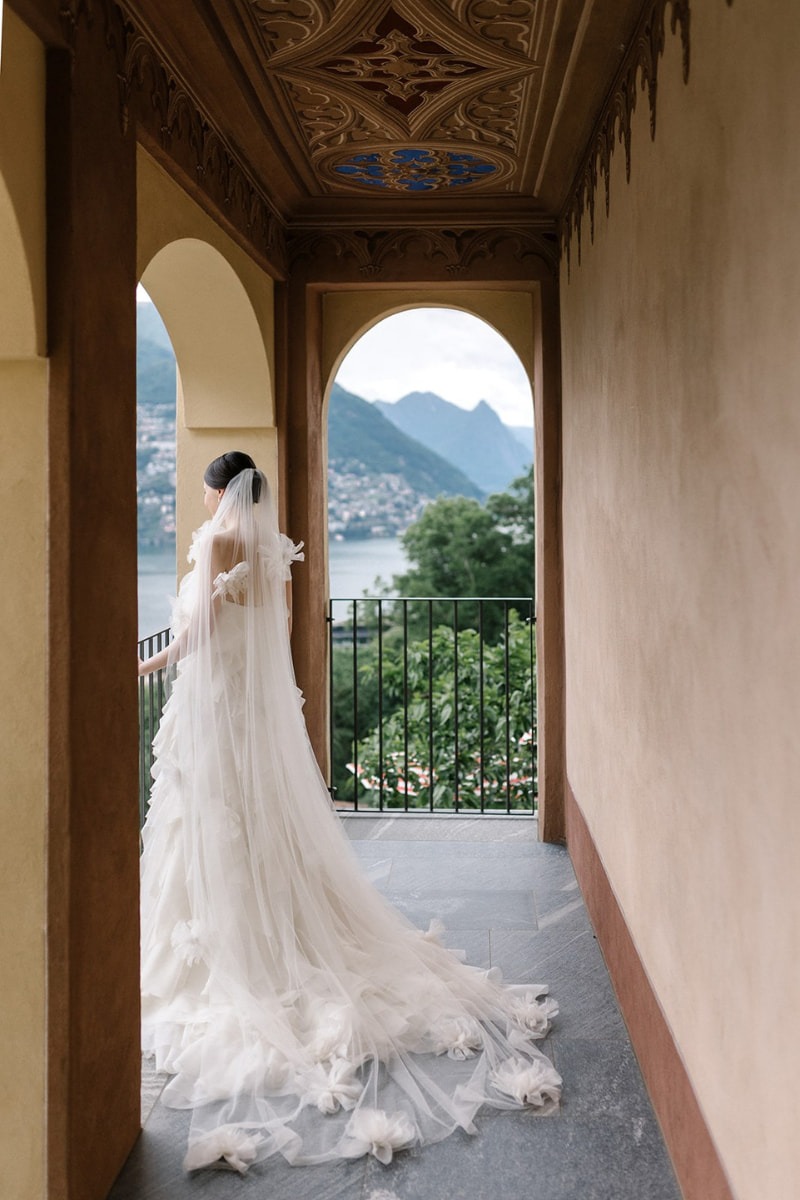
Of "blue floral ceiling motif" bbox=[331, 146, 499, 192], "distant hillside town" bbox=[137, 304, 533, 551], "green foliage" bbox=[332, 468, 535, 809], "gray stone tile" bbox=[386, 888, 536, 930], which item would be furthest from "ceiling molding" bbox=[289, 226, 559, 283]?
"distant hillside town" bbox=[137, 304, 533, 551]

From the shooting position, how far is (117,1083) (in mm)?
2402

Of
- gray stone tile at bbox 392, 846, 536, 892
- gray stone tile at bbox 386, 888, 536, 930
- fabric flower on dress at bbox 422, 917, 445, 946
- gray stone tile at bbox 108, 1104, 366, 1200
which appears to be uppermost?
fabric flower on dress at bbox 422, 917, 445, 946

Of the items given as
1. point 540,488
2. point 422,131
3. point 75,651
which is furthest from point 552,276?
point 75,651

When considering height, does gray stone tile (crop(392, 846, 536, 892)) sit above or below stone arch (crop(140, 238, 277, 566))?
below

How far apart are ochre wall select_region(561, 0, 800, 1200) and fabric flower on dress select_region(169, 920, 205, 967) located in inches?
50.3

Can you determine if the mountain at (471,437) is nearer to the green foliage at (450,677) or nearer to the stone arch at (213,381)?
the green foliage at (450,677)

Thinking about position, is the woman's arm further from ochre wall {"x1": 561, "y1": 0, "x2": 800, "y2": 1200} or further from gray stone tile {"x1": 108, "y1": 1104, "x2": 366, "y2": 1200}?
gray stone tile {"x1": 108, "y1": 1104, "x2": 366, "y2": 1200}

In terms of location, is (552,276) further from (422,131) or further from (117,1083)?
(117,1083)

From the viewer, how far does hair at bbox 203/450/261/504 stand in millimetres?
3605

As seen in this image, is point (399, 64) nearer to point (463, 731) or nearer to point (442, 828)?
point (442, 828)

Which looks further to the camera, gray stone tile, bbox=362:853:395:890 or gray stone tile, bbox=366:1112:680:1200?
gray stone tile, bbox=362:853:395:890

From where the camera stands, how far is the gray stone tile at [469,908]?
13.0 ft

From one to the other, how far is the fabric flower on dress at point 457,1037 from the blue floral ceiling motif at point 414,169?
3064 millimetres

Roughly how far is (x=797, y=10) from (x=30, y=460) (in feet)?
5.19
